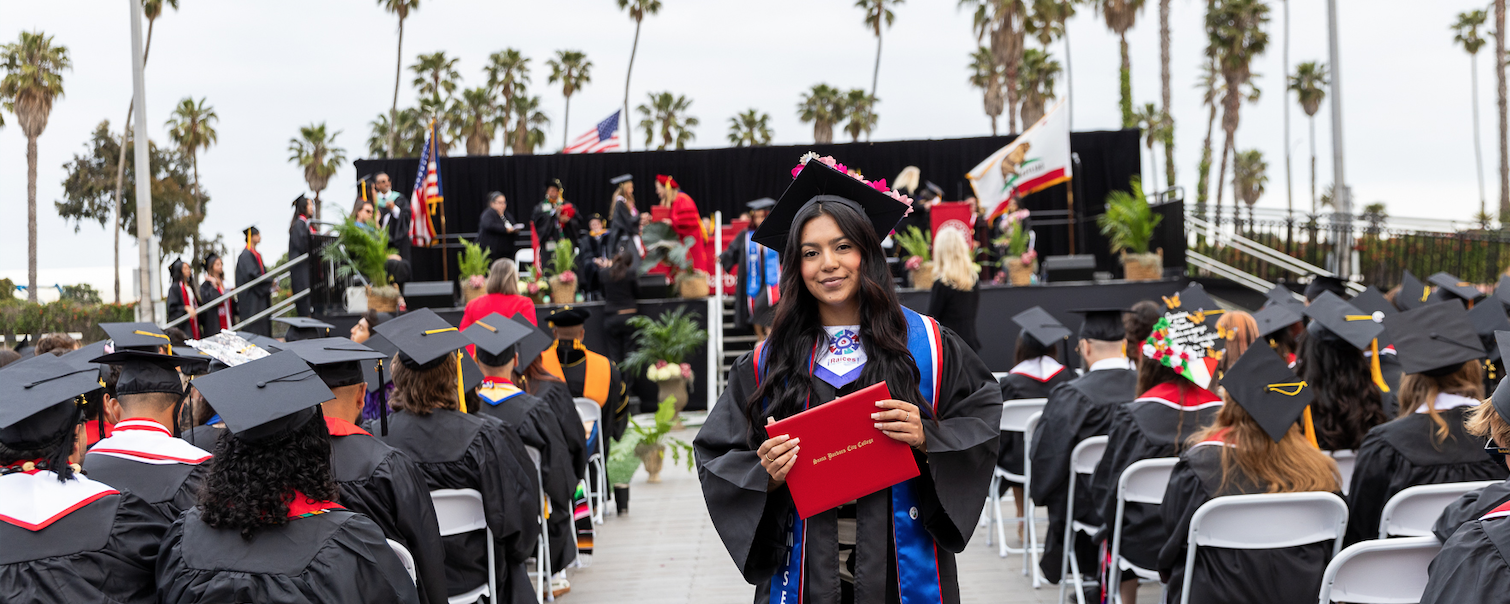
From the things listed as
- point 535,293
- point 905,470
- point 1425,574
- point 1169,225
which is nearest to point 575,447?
point 905,470

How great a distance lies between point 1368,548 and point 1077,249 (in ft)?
53.9

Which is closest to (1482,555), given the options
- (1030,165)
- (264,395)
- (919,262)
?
(264,395)

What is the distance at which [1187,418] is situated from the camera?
3.74 meters

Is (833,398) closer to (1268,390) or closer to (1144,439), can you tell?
(1268,390)

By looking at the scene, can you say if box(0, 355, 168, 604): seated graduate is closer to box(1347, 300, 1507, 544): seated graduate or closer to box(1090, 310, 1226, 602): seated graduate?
box(1090, 310, 1226, 602): seated graduate

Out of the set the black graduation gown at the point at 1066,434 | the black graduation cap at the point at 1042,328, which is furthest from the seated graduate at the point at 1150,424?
the black graduation cap at the point at 1042,328

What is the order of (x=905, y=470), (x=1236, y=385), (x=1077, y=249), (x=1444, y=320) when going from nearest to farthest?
1. (x=905, y=470)
2. (x=1236, y=385)
3. (x=1444, y=320)
4. (x=1077, y=249)

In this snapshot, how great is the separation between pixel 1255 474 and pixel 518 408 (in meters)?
2.83

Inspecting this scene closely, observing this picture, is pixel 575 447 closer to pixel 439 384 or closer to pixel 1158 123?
pixel 439 384

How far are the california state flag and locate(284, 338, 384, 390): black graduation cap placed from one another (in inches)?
489

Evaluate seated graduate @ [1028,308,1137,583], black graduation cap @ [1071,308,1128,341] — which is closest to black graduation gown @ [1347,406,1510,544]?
seated graduate @ [1028,308,1137,583]

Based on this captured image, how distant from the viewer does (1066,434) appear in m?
4.40

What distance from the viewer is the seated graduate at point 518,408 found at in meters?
4.34

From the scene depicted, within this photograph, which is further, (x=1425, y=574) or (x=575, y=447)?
(x=575, y=447)
